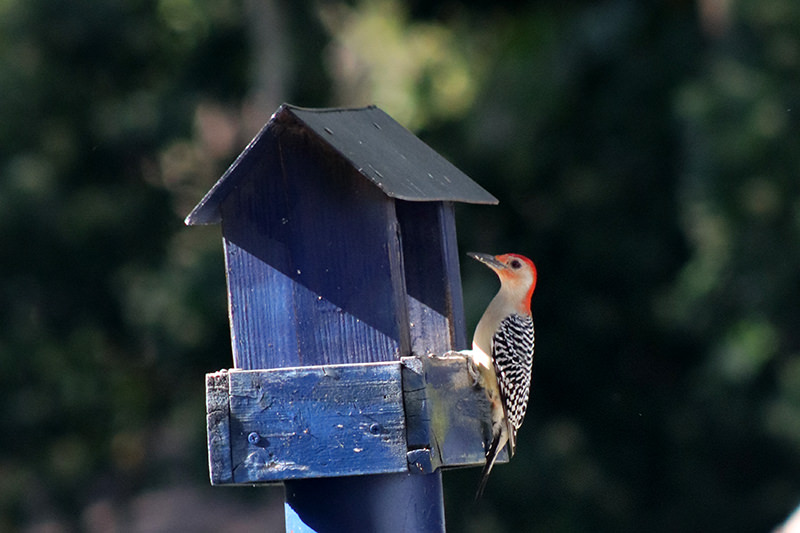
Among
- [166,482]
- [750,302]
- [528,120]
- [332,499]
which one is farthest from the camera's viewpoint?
[166,482]

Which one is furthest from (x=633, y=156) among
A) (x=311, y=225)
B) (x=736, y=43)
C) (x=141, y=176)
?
(x=311, y=225)

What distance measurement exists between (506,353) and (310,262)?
46.6 inches

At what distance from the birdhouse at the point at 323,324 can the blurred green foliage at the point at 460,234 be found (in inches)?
354

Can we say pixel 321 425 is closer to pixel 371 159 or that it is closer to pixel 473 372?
pixel 473 372

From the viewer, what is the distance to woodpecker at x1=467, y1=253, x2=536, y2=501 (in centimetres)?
461

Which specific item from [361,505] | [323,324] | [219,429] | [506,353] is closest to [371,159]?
[323,324]

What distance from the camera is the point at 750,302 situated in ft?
41.7

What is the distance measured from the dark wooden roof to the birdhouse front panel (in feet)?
0.18

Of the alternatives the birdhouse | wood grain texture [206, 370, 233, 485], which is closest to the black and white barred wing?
the birdhouse

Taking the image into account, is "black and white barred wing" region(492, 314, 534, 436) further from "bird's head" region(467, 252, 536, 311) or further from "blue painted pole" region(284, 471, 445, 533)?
"blue painted pole" region(284, 471, 445, 533)

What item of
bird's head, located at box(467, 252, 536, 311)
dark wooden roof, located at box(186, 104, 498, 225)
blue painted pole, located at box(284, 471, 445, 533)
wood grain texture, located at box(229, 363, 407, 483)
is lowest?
blue painted pole, located at box(284, 471, 445, 533)

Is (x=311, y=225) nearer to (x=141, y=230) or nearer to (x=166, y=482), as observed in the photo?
(x=141, y=230)

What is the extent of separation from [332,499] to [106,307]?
36.4 feet

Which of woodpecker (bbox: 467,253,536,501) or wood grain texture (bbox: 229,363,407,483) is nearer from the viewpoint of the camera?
wood grain texture (bbox: 229,363,407,483)
